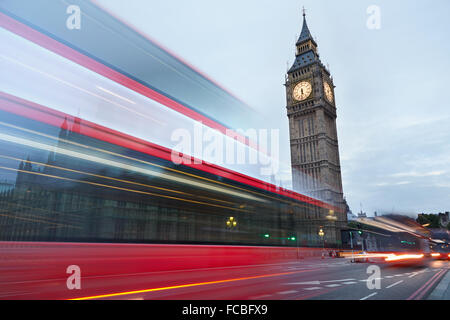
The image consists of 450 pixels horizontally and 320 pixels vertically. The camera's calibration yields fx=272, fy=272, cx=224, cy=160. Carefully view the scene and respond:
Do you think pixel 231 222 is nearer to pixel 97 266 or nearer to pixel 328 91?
pixel 97 266

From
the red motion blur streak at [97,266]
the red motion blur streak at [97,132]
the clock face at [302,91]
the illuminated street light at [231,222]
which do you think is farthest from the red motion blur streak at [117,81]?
the clock face at [302,91]

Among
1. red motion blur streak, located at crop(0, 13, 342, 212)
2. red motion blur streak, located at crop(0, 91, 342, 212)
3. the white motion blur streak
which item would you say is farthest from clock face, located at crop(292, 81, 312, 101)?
the white motion blur streak

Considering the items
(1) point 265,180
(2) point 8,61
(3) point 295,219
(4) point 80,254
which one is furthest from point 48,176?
(3) point 295,219

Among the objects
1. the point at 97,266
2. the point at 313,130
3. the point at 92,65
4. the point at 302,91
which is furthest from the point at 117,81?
the point at 302,91

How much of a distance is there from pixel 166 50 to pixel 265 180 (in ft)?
24.3

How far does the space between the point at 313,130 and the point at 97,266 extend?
2505 inches

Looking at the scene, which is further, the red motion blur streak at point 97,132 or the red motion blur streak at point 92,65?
the red motion blur streak at point 92,65

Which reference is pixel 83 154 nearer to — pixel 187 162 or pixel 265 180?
pixel 187 162

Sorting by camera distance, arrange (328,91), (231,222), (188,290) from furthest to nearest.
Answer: (328,91)
(231,222)
(188,290)

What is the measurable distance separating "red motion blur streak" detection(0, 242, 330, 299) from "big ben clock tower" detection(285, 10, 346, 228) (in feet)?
173

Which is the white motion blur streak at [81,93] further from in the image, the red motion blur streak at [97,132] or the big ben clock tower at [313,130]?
the big ben clock tower at [313,130]

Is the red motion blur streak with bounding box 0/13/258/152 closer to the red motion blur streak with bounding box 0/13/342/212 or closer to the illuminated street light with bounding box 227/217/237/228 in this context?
the red motion blur streak with bounding box 0/13/342/212

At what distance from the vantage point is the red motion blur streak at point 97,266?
652 cm

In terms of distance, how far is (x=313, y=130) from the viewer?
65312 millimetres
